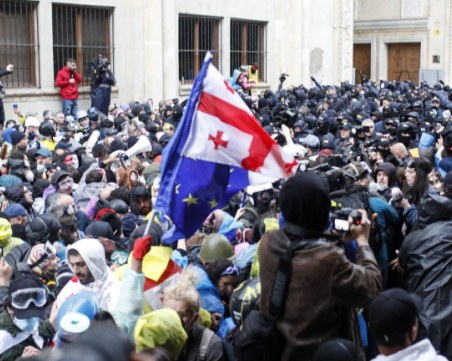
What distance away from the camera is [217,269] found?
211 inches

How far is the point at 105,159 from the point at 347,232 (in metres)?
7.17

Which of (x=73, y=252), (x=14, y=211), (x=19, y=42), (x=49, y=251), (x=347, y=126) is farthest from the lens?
(x=19, y=42)

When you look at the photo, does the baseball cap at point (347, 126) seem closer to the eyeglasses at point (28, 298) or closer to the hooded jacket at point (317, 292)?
the eyeglasses at point (28, 298)

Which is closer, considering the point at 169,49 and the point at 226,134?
the point at 226,134

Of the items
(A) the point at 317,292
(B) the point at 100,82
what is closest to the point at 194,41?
(B) the point at 100,82

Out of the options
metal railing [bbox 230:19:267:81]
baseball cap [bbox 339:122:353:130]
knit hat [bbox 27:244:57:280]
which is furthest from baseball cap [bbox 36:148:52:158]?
metal railing [bbox 230:19:267:81]

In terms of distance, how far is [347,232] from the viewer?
13.4ft

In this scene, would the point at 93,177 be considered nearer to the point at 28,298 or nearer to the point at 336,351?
the point at 28,298

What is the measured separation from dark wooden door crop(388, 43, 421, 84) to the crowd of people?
1120 inches

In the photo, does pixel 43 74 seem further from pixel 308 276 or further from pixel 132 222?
pixel 308 276

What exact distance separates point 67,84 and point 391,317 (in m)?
17.0

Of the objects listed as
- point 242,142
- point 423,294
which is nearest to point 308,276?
point 242,142

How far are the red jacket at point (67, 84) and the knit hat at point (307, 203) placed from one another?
648 inches

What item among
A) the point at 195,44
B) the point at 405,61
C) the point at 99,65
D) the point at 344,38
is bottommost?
the point at 99,65
